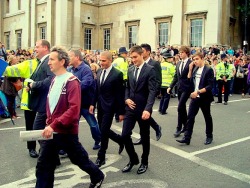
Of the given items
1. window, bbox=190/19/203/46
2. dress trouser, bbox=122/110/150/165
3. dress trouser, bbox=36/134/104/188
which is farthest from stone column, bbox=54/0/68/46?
dress trouser, bbox=36/134/104/188

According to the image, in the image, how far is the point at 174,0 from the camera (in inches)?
Answer: 1096

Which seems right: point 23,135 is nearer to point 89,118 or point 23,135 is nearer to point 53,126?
point 53,126

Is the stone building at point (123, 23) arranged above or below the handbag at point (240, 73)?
above

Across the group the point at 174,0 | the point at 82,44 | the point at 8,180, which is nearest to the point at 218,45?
the point at 174,0

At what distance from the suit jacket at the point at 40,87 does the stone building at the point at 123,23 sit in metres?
21.9

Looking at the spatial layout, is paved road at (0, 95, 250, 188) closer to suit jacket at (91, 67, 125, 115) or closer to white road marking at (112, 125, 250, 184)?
white road marking at (112, 125, 250, 184)

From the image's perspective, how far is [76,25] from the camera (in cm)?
3253

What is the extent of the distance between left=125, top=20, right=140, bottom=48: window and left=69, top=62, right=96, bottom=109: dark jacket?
25280 mm

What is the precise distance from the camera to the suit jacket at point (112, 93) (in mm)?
5801

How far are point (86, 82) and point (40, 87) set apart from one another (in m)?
1.31

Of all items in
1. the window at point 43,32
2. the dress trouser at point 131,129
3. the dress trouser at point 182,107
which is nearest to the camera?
the dress trouser at point 131,129

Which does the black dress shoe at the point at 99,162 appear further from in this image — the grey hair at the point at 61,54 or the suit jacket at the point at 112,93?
the grey hair at the point at 61,54

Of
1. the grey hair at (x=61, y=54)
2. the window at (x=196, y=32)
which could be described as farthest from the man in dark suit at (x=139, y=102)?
the window at (x=196, y=32)

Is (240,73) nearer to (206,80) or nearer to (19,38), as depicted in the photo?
(206,80)
